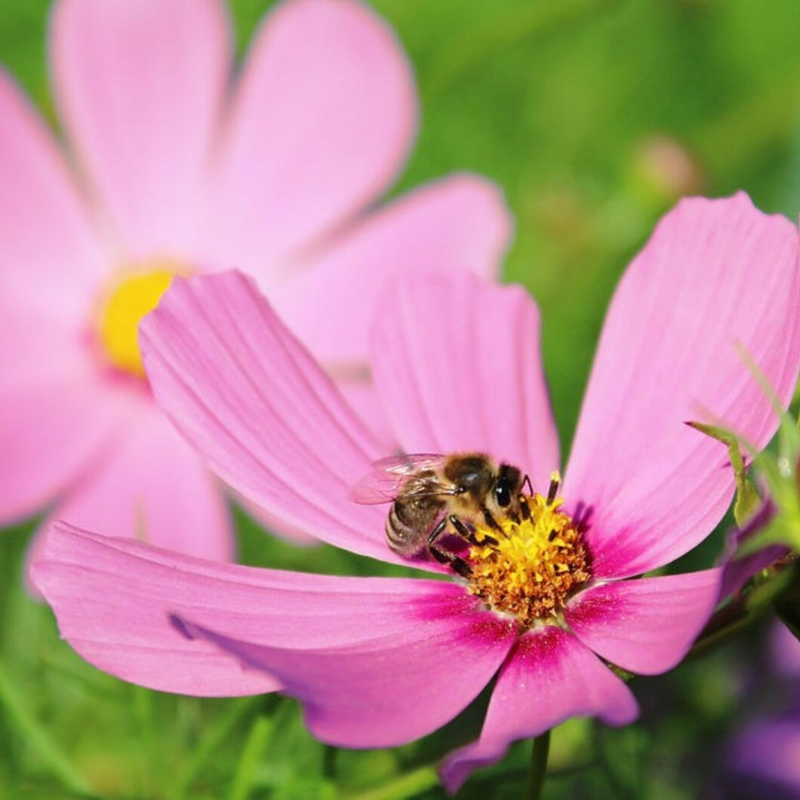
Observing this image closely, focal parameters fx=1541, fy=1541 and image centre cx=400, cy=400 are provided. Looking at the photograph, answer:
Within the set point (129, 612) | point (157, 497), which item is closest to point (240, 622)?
point (129, 612)

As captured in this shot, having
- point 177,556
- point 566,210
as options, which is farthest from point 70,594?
point 566,210

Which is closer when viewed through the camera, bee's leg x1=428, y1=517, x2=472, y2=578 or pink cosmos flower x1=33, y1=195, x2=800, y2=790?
pink cosmos flower x1=33, y1=195, x2=800, y2=790

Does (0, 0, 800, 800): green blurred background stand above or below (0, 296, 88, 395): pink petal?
below

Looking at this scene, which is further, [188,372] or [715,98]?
[715,98]

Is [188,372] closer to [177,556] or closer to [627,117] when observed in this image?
[177,556]

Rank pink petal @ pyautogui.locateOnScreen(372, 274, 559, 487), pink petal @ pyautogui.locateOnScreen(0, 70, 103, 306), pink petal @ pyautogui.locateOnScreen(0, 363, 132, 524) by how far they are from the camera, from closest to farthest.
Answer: pink petal @ pyautogui.locateOnScreen(372, 274, 559, 487) < pink petal @ pyautogui.locateOnScreen(0, 363, 132, 524) < pink petal @ pyautogui.locateOnScreen(0, 70, 103, 306)

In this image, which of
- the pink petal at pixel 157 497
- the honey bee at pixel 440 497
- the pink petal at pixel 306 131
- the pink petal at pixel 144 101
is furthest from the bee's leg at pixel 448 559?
the pink petal at pixel 144 101

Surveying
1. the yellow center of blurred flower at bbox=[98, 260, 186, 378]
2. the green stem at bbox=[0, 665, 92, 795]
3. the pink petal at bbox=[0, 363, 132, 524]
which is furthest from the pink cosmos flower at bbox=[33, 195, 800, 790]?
the yellow center of blurred flower at bbox=[98, 260, 186, 378]

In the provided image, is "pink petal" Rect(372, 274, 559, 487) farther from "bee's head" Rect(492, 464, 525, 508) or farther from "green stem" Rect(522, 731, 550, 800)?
"green stem" Rect(522, 731, 550, 800)

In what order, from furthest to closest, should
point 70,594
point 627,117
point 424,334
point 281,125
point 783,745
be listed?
1. point 627,117
2. point 281,125
3. point 783,745
4. point 424,334
5. point 70,594
